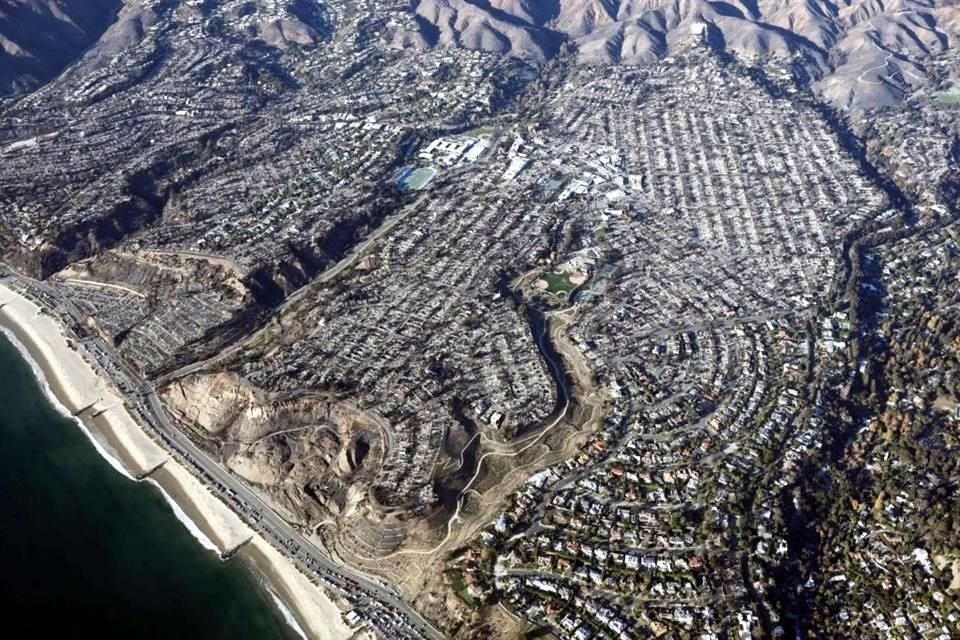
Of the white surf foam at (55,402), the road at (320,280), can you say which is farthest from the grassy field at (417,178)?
the white surf foam at (55,402)

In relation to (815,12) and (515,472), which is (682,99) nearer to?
(815,12)

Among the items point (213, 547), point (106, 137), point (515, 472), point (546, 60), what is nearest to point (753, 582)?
point (515, 472)

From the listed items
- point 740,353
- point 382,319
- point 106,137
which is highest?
point 106,137

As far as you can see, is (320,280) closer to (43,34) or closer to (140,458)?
(140,458)

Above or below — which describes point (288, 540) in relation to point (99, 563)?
below

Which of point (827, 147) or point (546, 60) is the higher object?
point (546, 60)

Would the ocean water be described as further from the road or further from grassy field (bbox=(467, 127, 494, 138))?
grassy field (bbox=(467, 127, 494, 138))

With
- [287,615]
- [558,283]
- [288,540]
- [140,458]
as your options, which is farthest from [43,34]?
[287,615]
